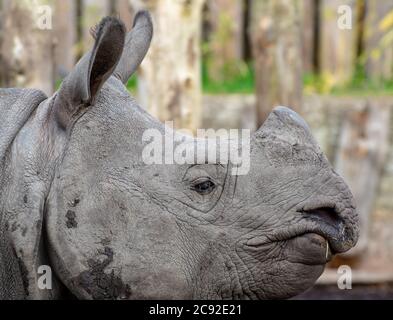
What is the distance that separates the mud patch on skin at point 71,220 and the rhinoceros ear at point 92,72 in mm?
301

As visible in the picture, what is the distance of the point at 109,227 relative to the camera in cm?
351

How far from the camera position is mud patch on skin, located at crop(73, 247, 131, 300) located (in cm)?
348

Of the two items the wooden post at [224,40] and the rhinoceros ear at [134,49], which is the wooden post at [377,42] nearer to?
the wooden post at [224,40]

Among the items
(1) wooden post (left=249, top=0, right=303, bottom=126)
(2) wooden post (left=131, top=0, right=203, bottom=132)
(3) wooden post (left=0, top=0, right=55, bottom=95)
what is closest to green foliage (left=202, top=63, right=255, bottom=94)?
(1) wooden post (left=249, top=0, right=303, bottom=126)

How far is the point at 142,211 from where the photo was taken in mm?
3553

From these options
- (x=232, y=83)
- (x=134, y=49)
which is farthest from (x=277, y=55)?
(x=134, y=49)

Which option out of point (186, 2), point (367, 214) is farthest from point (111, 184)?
point (367, 214)

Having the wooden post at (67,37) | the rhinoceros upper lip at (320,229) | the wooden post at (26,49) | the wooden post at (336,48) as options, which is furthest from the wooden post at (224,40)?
the rhinoceros upper lip at (320,229)

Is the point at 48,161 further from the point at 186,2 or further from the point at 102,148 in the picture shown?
the point at 186,2

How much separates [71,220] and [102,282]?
0.72 feet

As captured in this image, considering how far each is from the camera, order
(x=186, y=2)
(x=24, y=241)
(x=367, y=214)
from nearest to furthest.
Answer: (x=24, y=241)
(x=186, y=2)
(x=367, y=214)

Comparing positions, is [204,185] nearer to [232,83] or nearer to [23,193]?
[23,193]

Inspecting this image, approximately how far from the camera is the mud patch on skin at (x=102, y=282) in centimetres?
348

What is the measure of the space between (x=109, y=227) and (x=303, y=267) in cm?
63
